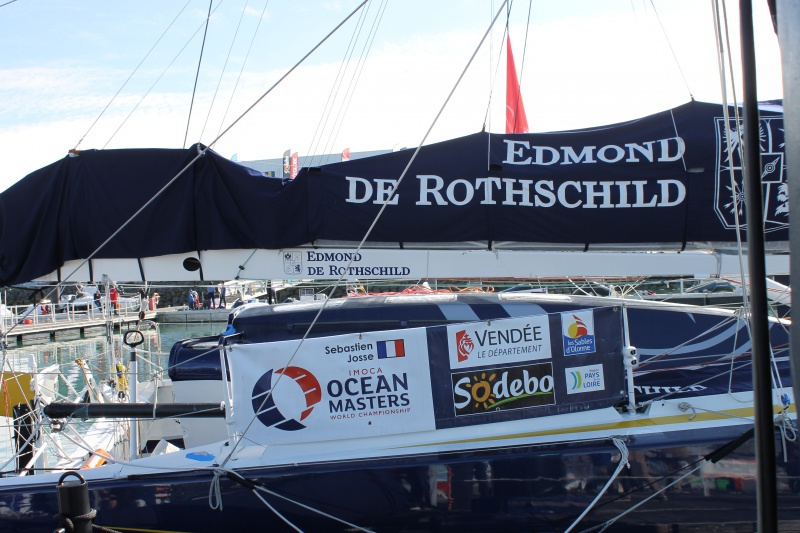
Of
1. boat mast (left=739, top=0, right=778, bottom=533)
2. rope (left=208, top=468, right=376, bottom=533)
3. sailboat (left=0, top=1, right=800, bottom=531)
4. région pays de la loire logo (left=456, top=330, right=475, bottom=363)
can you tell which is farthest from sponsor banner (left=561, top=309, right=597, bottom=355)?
boat mast (left=739, top=0, right=778, bottom=533)

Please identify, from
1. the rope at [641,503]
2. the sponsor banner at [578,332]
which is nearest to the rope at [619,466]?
the rope at [641,503]

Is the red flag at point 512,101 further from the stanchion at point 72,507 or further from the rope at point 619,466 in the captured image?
the stanchion at point 72,507

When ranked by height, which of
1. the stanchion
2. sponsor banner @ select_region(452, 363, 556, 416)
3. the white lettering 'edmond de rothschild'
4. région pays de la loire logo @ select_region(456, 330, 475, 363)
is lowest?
the stanchion

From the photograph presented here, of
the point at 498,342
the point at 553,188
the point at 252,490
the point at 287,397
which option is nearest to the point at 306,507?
the point at 252,490

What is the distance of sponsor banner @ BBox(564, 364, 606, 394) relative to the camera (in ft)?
14.7

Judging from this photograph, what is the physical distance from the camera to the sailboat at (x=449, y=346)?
4203 millimetres

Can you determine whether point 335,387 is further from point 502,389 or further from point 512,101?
point 512,101

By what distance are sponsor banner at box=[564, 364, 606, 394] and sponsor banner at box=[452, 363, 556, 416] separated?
0.13 meters

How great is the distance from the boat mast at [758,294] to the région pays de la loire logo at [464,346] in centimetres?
293

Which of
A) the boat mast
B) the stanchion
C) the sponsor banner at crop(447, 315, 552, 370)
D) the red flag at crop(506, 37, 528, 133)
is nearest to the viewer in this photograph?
the boat mast

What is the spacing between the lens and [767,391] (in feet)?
4.50

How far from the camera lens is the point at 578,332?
4.46 m

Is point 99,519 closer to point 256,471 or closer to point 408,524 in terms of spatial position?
point 256,471

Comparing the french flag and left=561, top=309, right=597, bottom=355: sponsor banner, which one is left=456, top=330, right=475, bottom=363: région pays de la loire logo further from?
left=561, top=309, right=597, bottom=355: sponsor banner
